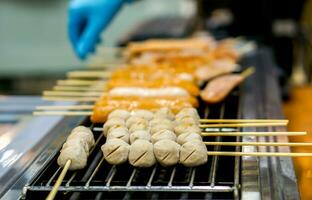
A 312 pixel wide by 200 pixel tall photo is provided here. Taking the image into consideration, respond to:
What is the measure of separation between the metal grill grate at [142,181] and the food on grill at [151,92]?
2.28 ft

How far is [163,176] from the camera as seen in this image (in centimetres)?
229

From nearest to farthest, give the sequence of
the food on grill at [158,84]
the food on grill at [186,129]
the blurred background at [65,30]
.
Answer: the food on grill at [186,129], the food on grill at [158,84], the blurred background at [65,30]

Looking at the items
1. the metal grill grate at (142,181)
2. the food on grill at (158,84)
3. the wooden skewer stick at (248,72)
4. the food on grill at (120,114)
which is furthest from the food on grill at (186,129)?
the wooden skewer stick at (248,72)

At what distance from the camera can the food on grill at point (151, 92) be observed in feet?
10.4

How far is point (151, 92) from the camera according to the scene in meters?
3.22

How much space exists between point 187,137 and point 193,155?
0.57ft

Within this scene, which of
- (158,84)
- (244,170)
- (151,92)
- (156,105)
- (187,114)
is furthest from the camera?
(158,84)

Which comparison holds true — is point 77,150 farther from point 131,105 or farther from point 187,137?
point 131,105

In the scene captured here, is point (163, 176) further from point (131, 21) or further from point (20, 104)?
point (131, 21)

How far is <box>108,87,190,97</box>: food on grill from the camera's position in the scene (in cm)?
318

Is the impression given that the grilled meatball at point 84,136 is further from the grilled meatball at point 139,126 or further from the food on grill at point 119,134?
the grilled meatball at point 139,126

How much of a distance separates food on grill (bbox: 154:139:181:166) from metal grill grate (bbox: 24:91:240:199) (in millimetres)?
54

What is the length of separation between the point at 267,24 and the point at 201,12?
1.96 metres

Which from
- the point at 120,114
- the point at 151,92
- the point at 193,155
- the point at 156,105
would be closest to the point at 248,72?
the point at 151,92
